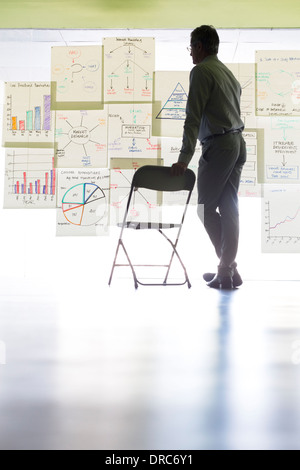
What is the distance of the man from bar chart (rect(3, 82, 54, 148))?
157 centimetres

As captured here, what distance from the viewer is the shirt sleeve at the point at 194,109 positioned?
284 cm

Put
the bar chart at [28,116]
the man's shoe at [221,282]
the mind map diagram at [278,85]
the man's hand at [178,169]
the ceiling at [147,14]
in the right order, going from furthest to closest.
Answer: the bar chart at [28,116], the mind map diagram at [278,85], the ceiling at [147,14], the man's shoe at [221,282], the man's hand at [178,169]

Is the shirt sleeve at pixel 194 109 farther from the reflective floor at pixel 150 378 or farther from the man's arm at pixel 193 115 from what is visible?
the reflective floor at pixel 150 378

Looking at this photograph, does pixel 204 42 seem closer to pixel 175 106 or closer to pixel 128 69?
pixel 175 106

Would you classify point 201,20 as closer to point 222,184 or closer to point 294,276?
point 222,184

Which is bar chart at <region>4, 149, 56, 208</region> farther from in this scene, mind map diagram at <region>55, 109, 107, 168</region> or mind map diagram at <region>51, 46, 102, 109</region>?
mind map diagram at <region>51, 46, 102, 109</region>

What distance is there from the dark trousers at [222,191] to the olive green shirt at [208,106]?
8 cm

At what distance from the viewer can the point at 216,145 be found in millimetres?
2885

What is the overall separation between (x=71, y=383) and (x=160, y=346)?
0.42 metres

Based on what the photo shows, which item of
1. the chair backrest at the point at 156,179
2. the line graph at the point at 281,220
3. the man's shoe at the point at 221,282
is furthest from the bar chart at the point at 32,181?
the line graph at the point at 281,220

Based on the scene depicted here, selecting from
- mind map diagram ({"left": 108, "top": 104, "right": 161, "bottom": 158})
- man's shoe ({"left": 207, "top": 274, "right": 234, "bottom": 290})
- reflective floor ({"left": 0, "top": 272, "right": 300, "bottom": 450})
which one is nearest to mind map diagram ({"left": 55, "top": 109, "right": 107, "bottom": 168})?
mind map diagram ({"left": 108, "top": 104, "right": 161, "bottom": 158})

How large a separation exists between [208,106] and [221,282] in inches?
40.8

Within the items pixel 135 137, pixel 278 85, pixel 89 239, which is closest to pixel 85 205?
pixel 89 239

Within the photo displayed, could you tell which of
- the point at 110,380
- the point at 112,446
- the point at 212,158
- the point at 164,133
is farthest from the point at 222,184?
the point at 112,446
